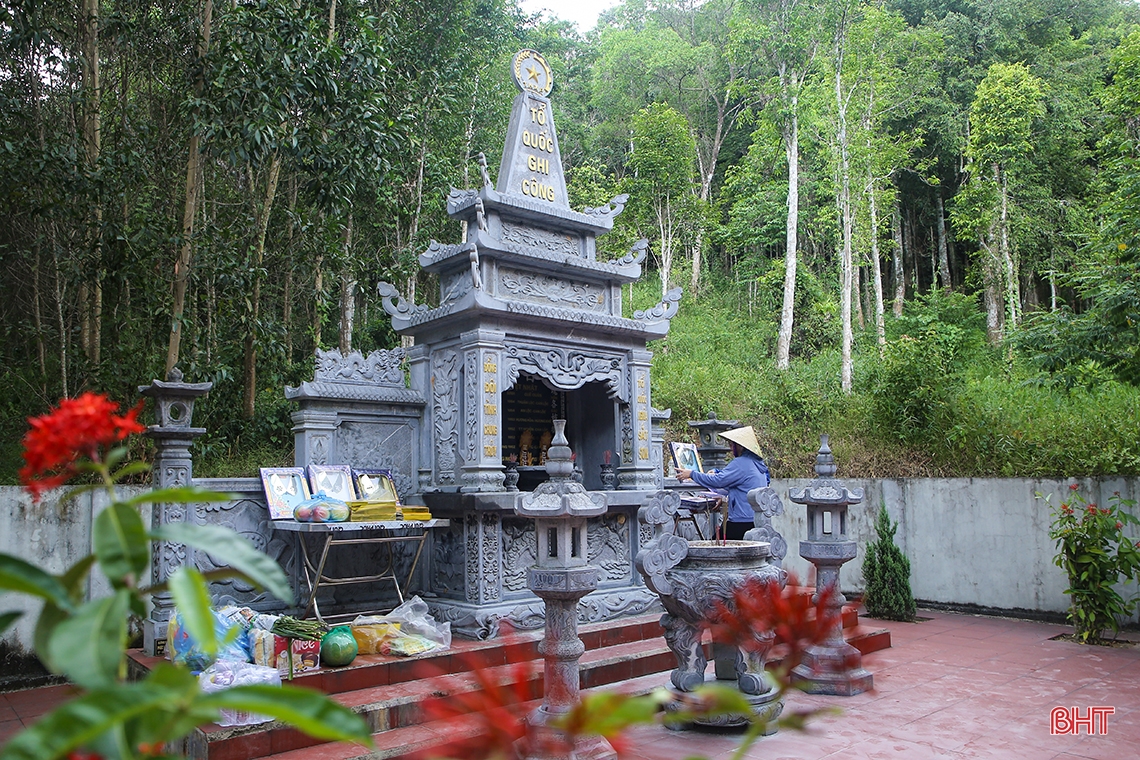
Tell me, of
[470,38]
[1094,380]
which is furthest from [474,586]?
[470,38]

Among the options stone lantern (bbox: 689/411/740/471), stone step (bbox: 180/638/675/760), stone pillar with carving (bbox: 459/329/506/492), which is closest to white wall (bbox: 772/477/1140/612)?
stone lantern (bbox: 689/411/740/471)

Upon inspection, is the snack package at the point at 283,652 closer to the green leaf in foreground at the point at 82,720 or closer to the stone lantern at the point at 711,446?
the green leaf in foreground at the point at 82,720

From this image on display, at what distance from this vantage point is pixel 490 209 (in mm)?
7684

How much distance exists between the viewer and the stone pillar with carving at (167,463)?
600 cm

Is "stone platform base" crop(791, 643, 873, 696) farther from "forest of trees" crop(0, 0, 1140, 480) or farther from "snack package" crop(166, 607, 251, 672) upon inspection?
"forest of trees" crop(0, 0, 1140, 480)

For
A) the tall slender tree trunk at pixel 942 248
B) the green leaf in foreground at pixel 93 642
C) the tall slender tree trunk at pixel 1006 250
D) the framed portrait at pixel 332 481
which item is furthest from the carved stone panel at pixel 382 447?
the tall slender tree trunk at pixel 942 248

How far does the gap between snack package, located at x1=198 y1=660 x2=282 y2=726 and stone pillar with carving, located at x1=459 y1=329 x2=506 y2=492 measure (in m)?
2.55

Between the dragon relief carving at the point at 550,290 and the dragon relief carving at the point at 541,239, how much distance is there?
32 cm

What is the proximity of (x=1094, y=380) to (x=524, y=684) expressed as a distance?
1265 centimetres

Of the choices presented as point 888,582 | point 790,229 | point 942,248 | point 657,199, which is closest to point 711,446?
point 888,582

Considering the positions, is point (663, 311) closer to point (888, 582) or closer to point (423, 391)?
point (423, 391)

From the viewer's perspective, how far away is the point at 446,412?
755cm

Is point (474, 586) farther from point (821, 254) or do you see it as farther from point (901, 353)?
point (821, 254)

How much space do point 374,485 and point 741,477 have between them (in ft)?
10.7
